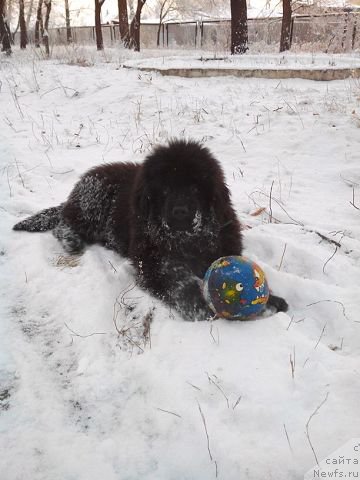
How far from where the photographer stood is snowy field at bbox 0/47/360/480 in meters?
1.85

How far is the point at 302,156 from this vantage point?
5832 mm

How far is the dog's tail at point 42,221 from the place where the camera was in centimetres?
405

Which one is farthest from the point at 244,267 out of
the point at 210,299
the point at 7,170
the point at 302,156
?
the point at 7,170

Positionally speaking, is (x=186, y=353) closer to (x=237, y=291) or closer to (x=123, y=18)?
(x=237, y=291)

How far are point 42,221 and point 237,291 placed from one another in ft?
8.03

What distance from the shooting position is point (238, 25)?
592 inches

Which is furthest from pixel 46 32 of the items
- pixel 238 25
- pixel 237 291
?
pixel 237 291

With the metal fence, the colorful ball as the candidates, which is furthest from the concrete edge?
the metal fence

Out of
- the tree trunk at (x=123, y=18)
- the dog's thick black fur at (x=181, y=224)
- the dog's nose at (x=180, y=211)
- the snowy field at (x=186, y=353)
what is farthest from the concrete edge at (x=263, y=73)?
the tree trunk at (x=123, y=18)

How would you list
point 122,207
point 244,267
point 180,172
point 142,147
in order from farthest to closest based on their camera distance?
1. point 142,147
2. point 122,207
3. point 180,172
4. point 244,267

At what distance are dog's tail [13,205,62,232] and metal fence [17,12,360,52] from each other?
17494 millimetres

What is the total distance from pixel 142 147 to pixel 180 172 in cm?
352

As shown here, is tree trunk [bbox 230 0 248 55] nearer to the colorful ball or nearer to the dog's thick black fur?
the dog's thick black fur

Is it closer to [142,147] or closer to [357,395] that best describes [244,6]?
[142,147]
